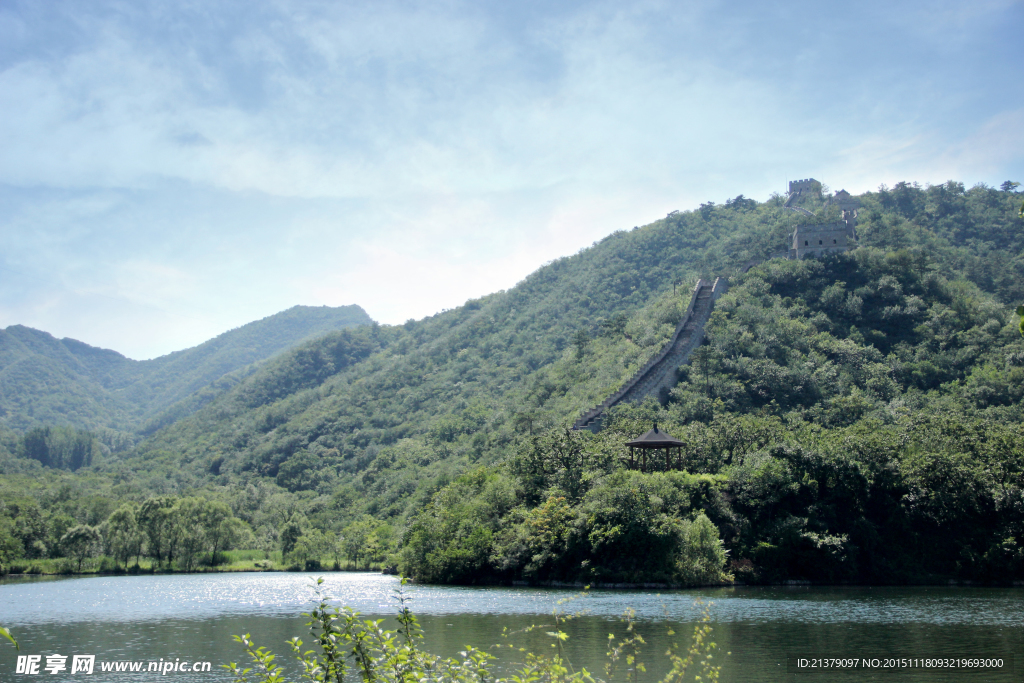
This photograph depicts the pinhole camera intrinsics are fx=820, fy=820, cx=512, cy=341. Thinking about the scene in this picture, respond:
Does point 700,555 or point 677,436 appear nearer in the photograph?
point 700,555

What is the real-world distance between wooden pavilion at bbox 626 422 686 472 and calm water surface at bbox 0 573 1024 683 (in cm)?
861

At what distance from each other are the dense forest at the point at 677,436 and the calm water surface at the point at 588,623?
3364mm

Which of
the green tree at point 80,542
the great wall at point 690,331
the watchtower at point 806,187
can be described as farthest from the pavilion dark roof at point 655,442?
the watchtower at point 806,187

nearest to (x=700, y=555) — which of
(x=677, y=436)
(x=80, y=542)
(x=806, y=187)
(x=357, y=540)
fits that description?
(x=677, y=436)

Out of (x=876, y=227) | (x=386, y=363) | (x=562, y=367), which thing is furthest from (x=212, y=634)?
(x=386, y=363)

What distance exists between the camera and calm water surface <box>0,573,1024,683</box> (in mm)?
20250

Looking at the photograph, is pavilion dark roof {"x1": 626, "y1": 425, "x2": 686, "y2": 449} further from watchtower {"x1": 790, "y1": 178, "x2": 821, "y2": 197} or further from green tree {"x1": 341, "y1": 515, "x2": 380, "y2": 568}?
watchtower {"x1": 790, "y1": 178, "x2": 821, "y2": 197}

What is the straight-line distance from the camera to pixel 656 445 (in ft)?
141

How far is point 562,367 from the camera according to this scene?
76625 mm

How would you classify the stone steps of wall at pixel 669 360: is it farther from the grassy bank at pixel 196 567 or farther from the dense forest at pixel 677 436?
the grassy bank at pixel 196 567

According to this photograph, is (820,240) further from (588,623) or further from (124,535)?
(124,535)

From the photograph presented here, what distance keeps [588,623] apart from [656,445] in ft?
59.6

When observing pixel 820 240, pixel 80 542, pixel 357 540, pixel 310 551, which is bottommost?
pixel 310 551

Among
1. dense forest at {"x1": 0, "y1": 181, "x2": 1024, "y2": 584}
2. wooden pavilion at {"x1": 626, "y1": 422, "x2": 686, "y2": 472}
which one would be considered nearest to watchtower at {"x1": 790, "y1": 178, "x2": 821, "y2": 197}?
dense forest at {"x1": 0, "y1": 181, "x2": 1024, "y2": 584}
